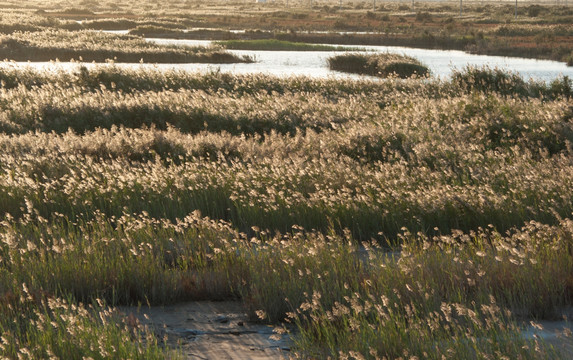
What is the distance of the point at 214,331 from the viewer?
5.70m

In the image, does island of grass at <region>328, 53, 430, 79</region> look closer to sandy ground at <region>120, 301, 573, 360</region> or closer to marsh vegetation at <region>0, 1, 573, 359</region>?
marsh vegetation at <region>0, 1, 573, 359</region>

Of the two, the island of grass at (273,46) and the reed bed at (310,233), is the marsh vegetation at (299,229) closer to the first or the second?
the reed bed at (310,233)

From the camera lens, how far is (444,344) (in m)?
4.63

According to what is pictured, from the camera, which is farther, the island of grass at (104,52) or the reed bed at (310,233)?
the island of grass at (104,52)

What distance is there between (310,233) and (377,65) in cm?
2879

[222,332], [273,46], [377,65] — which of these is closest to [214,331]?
[222,332]

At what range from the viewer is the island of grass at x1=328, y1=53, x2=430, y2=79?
34188 millimetres

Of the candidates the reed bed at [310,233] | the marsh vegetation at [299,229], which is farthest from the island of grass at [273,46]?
the reed bed at [310,233]

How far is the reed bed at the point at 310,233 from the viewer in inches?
185

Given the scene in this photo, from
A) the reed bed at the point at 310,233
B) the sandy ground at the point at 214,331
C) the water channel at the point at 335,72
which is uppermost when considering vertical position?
the reed bed at the point at 310,233

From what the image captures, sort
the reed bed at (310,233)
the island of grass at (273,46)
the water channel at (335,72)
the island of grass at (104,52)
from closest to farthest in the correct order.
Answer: the reed bed at (310,233) → the water channel at (335,72) → the island of grass at (104,52) → the island of grass at (273,46)

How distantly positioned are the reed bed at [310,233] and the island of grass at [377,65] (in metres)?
17.2

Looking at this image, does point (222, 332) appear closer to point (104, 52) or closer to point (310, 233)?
point (310, 233)

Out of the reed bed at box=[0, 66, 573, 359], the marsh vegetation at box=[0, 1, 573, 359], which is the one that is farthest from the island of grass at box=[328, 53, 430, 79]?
the reed bed at box=[0, 66, 573, 359]
